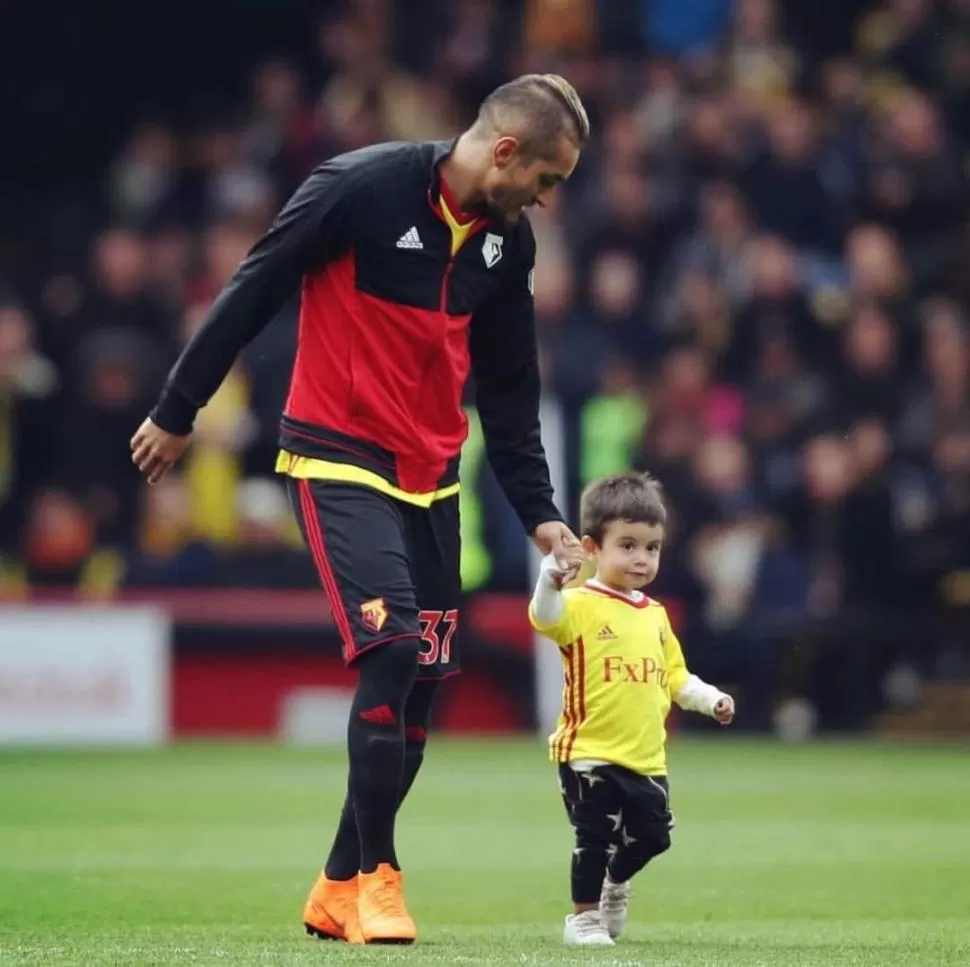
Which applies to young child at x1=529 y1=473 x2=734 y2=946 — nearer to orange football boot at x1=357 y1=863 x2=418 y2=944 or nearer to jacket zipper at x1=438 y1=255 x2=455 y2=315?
orange football boot at x1=357 y1=863 x2=418 y2=944

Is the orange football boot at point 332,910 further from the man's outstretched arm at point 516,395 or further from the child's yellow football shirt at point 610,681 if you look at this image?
the man's outstretched arm at point 516,395

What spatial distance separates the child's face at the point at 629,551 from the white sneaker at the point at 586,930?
2.93ft

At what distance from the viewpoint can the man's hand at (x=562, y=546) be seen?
6.75 m

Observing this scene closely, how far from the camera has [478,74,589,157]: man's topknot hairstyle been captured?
6.61 metres

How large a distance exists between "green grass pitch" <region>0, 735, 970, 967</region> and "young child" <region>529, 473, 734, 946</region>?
21 centimetres

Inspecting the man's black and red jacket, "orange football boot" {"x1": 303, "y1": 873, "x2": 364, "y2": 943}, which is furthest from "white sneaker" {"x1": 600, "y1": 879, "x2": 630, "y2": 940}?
the man's black and red jacket

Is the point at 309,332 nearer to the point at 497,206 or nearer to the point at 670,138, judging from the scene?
the point at 497,206

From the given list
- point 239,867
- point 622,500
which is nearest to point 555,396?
point 239,867

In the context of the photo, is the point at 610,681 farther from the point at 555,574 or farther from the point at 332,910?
the point at 332,910

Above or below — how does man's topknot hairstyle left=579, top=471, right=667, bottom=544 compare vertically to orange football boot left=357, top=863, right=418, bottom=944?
above

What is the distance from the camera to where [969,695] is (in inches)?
675

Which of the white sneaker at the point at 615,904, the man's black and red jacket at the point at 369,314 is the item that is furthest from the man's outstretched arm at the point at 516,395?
the white sneaker at the point at 615,904

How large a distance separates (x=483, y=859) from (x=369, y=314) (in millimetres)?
3537

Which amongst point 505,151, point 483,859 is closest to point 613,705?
point 505,151
